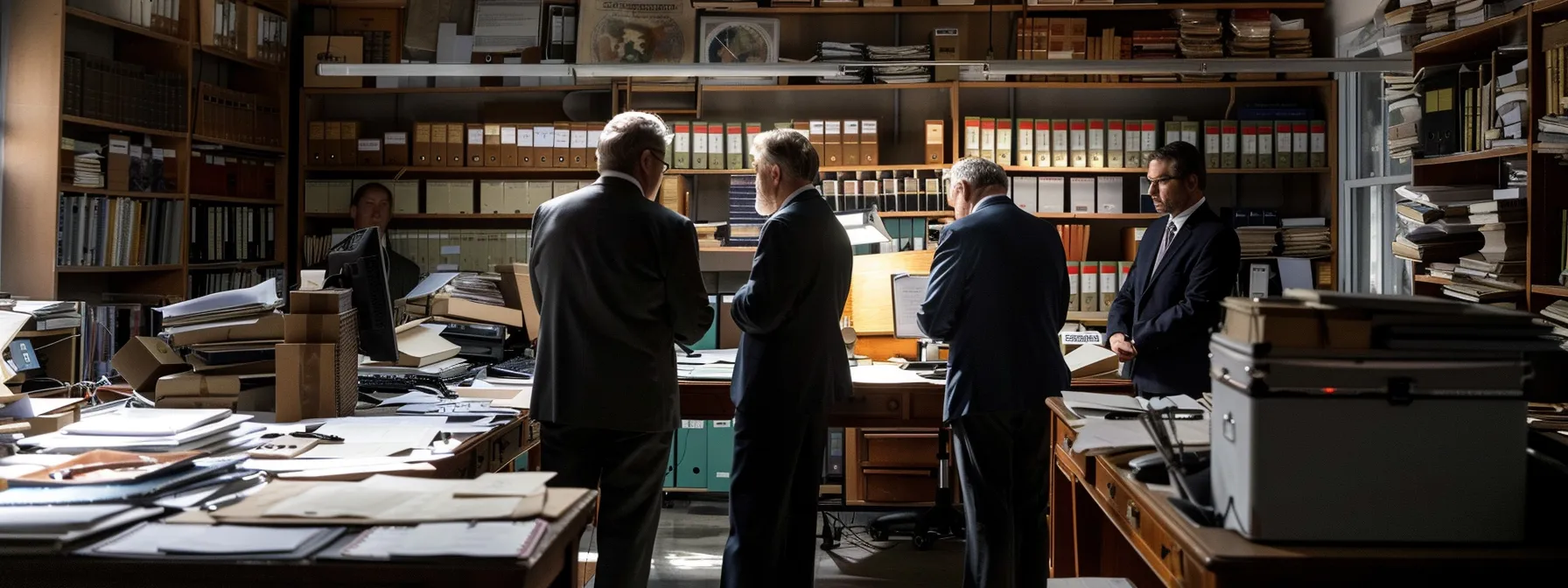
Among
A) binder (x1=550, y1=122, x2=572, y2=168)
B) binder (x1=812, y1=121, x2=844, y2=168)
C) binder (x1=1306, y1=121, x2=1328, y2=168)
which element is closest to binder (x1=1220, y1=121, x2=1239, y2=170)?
binder (x1=1306, y1=121, x2=1328, y2=168)

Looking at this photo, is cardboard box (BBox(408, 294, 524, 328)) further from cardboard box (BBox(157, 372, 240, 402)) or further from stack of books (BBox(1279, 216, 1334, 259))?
stack of books (BBox(1279, 216, 1334, 259))

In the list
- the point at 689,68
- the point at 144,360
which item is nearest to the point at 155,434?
the point at 144,360

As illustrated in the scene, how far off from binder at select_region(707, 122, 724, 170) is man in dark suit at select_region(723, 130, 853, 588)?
8.98ft

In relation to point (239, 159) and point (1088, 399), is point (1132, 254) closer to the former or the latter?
point (1088, 399)

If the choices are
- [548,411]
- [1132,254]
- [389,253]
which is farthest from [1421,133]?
[389,253]

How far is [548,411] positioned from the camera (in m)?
2.44

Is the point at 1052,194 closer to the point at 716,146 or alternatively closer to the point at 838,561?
the point at 716,146

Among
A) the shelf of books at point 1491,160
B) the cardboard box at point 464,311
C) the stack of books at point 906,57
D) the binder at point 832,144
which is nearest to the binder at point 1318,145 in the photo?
the shelf of books at point 1491,160

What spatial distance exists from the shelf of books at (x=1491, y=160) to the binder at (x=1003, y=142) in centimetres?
186

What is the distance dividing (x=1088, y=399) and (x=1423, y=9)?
92.0 inches

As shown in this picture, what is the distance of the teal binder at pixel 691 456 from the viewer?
5.20 metres

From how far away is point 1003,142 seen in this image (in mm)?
5527

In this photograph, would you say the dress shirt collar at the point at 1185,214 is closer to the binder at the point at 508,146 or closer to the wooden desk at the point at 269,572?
the wooden desk at the point at 269,572

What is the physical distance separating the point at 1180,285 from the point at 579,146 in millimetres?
3362
